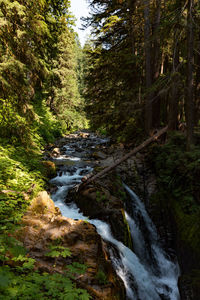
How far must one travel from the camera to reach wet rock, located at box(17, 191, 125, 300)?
2984 mm

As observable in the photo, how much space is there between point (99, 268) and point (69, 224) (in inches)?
46.7

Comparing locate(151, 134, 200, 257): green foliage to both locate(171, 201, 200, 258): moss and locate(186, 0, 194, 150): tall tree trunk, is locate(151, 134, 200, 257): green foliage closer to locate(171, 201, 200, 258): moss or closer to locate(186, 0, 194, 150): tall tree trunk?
locate(171, 201, 200, 258): moss

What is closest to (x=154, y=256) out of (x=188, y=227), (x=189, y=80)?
(x=188, y=227)

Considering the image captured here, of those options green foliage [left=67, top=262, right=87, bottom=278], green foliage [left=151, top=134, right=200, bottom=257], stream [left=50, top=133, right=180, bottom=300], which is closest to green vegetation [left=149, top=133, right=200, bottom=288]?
green foliage [left=151, top=134, right=200, bottom=257]

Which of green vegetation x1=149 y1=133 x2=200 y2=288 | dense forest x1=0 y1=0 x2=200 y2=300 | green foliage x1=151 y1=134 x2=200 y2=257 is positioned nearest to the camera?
dense forest x1=0 y1=0 x2=200 y2=300

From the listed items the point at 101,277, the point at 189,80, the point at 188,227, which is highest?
the point at 189,80

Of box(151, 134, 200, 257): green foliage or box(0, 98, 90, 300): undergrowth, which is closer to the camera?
box(0, 98, 90, 300): undergrowth

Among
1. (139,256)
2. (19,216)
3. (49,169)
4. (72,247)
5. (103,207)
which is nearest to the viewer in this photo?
(19,216)

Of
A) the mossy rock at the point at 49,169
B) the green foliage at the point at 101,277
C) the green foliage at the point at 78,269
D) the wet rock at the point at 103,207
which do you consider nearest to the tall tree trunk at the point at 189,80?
the wet rock at the point at 103,207

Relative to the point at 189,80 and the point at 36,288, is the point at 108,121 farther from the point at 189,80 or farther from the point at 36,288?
the point at 36,288

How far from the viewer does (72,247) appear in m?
3.56

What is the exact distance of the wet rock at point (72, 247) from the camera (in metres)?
2.98

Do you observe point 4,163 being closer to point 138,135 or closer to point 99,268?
point 99,268

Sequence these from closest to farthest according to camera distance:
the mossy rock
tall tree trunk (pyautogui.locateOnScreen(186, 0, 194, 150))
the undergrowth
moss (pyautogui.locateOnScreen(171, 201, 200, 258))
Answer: the undergrowth < moss (pyautogui.locateOnScreen(171, 201, 200, 258)) < tall tree trunk (pyautogui.locateOnScreen(186, 0, 194, 150)) < the mossy rock
